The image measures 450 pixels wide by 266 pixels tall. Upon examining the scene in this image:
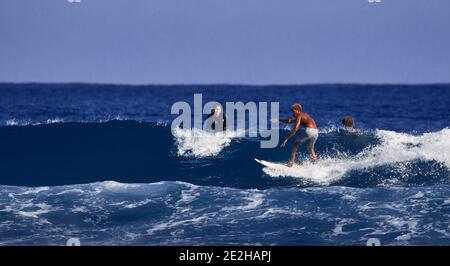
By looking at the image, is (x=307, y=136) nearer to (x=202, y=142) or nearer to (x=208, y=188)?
(x=208, y=188)

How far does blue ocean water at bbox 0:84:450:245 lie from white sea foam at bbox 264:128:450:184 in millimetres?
54

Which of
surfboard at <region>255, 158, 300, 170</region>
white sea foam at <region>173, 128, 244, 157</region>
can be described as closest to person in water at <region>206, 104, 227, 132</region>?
white sea foam at <region>173, 128, 244, 157</region>

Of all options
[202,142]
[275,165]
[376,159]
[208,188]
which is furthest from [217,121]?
[376,159]

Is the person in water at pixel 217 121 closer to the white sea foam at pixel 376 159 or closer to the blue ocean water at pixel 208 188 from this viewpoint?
the blue ocean water at pixel 208 188

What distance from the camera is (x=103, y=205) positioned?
45.5 feet

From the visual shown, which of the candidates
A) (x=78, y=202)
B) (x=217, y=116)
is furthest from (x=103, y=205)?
(x=217, y=116)

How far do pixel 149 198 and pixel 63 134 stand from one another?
870 centimetres

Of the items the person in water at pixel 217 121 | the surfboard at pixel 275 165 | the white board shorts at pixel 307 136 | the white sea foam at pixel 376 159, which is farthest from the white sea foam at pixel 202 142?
the white board shorts at pixel 307 136

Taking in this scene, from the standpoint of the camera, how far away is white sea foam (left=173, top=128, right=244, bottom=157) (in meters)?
19.6

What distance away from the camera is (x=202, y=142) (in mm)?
20078

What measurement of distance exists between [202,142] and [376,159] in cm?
565

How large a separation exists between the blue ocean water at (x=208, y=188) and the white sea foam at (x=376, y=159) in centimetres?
5
